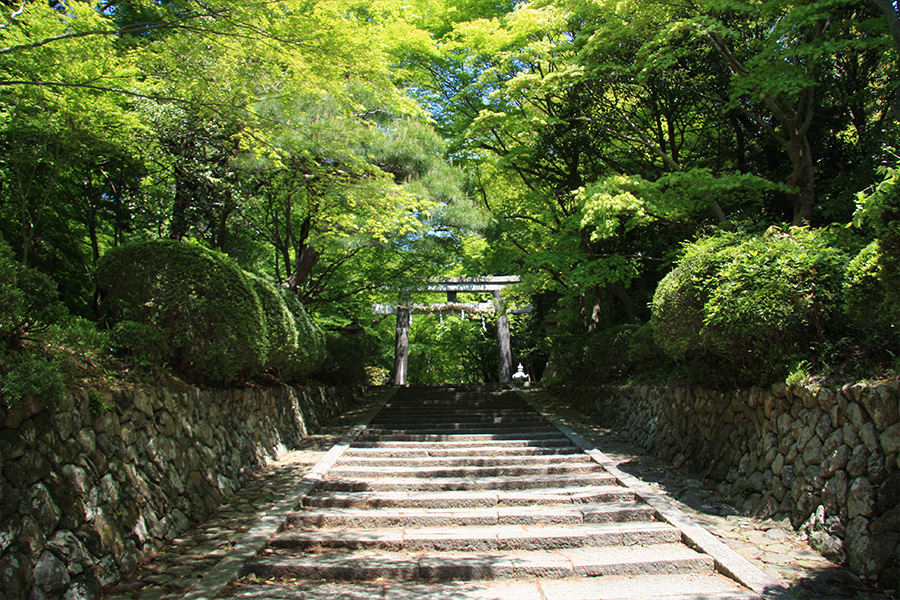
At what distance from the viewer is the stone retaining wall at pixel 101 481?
3.00 metres

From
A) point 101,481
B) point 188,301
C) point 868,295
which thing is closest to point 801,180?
point 868,295

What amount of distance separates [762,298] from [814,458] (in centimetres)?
A: 133

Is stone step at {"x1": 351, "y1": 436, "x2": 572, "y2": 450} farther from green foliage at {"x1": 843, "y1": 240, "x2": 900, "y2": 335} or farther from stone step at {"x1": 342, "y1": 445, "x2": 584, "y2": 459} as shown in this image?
green foliage at {"x1": 843, "y1": 240, "x2": 900, "y2": 335}

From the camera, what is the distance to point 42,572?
300 centimetres

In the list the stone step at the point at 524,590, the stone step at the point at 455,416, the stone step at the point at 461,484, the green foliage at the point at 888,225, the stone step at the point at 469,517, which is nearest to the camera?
the green foliage at the point at 888,225

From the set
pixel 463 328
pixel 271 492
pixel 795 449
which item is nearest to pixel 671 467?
pixel 795 449

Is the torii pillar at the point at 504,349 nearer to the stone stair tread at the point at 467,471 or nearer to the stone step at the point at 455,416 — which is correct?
the stone step at the point at 455,416

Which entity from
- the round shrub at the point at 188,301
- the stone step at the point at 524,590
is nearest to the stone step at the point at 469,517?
the stone step at the point at 524,590

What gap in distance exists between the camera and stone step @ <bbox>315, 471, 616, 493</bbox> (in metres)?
5.95

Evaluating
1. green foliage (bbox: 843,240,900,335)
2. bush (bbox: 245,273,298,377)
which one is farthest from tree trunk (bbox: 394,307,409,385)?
green foliage (bbox: 843,240,900,335)

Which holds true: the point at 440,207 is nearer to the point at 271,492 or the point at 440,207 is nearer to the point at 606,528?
the point at 271,492

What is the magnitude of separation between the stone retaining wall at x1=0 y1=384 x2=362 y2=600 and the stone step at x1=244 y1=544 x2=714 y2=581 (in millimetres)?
915

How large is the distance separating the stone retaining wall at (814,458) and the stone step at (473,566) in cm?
95

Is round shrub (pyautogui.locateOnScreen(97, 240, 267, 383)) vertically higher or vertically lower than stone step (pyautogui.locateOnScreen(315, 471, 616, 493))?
higher
